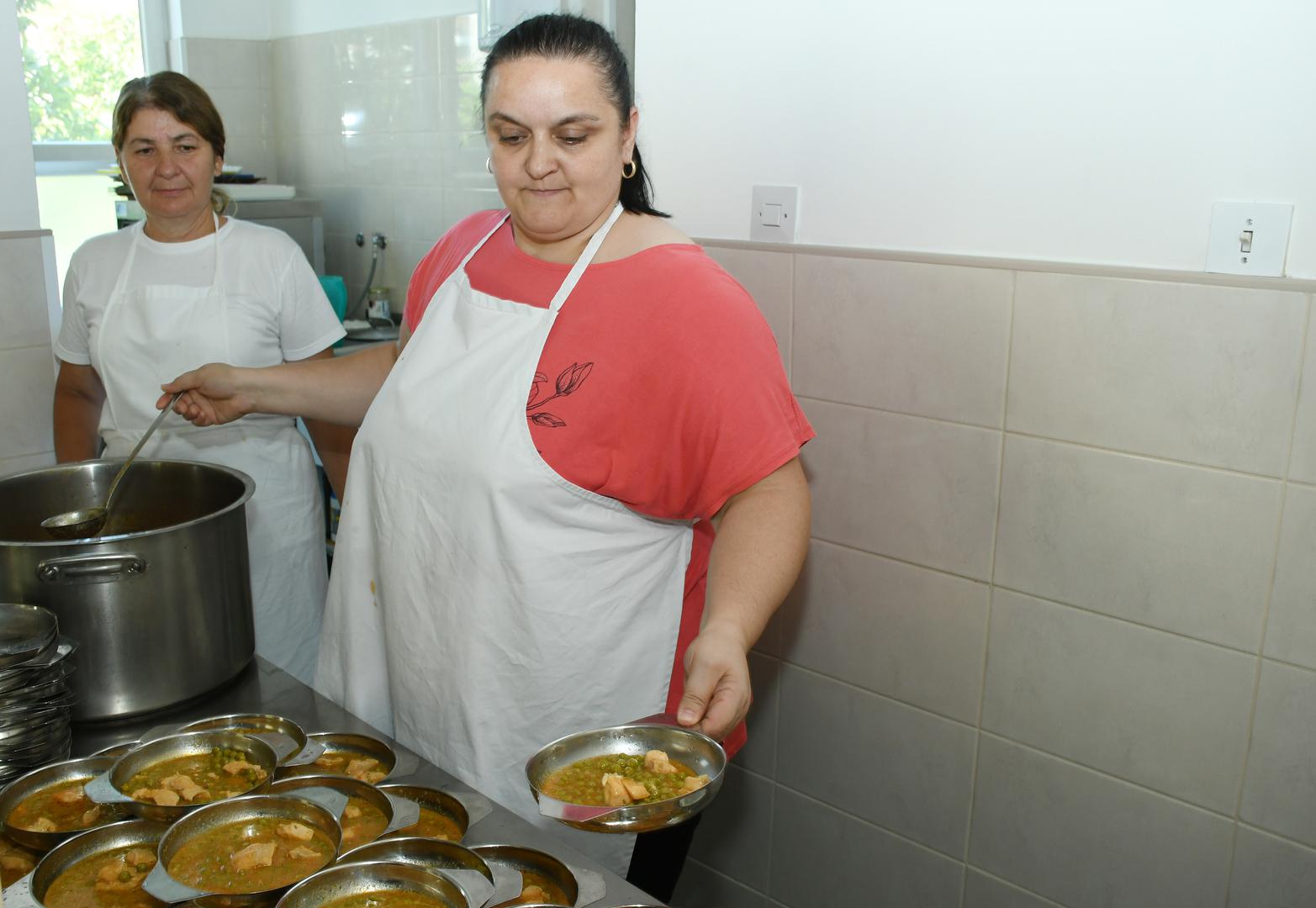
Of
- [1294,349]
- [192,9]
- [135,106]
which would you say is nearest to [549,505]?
[1294,349]

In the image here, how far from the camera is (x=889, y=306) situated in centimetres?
180

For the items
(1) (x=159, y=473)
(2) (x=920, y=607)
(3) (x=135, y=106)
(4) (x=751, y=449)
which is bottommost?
(2) (x=920, y=607)

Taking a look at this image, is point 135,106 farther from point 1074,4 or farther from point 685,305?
point 1074,4

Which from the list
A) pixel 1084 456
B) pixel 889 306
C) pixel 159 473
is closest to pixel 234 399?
pixel 159 473

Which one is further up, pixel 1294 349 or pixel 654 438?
pixel 1294 349

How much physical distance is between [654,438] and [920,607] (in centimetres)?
68

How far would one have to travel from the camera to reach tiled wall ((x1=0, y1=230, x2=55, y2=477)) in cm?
222

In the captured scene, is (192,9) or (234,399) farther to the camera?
(192,9)

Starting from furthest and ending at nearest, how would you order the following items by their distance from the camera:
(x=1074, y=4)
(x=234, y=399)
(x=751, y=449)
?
(x=234, y=399)
(x=1074, y=4)
(x=751, y=449)

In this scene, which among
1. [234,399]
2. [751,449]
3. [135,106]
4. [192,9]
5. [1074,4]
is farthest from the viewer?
[192,9]

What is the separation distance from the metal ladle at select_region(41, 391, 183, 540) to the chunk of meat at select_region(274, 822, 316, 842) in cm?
63

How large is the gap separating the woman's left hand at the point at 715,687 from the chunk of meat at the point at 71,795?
639 millimetres

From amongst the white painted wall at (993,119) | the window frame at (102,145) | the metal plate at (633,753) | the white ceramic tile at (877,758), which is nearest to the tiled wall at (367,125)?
the window frame at (102,145)

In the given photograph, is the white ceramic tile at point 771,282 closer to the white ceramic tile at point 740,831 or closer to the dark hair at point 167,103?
the white ceramic tile at point 740,831
